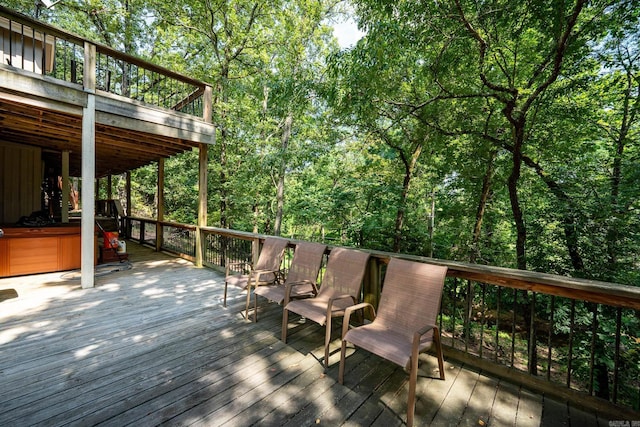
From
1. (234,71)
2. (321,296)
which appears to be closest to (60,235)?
(321,296)

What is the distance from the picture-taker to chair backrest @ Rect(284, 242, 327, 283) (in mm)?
3234

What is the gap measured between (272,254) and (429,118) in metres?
4.26

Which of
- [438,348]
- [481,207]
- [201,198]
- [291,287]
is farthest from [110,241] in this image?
[481,207]

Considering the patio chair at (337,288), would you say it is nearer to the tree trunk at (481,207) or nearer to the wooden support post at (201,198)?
the wooden support post at (201,198)

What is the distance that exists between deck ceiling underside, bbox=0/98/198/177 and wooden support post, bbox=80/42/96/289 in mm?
269

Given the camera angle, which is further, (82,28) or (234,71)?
(82,28)

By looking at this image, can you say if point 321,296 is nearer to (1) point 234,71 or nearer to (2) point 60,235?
(2) point 60,235

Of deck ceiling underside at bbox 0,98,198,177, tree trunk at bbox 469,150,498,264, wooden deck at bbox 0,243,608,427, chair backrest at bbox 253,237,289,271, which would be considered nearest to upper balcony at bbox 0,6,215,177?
deck ceiling underside at bbox 0,98,198,177

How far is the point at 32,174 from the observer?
734 centimetres

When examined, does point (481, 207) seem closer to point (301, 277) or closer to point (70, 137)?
point (301, 277)

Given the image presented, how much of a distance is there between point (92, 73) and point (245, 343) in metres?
4.88

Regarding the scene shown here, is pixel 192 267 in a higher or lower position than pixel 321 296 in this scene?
lower

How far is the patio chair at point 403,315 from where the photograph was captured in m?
1.97

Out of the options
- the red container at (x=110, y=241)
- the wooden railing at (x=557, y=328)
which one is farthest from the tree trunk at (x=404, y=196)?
the red container at (x=110, y=241)
